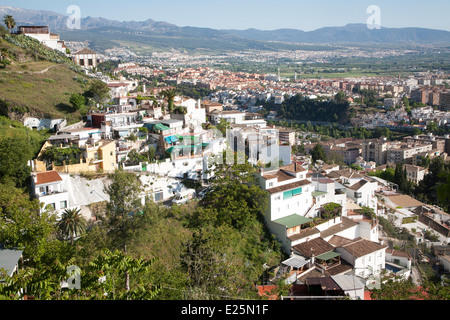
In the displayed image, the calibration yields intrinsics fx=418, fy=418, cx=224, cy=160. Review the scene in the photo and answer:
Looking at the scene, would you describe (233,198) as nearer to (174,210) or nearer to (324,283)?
(174,210)

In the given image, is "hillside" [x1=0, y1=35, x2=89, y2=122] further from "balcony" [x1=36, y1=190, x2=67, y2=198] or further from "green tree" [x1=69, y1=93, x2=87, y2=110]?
"balcony" [x1=36, y1=190, x2=67, y2=198]

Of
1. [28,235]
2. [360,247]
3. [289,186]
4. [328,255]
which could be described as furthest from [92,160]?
[360,247]

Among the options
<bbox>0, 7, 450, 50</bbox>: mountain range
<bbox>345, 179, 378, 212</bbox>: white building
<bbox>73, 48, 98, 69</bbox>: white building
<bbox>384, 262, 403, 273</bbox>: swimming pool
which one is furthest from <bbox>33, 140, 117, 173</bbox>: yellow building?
<bbox>0, 7, 450, 50</bbox>: mountain range

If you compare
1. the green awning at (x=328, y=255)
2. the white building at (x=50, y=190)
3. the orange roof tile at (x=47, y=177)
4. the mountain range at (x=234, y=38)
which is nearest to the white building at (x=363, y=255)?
the green awning at (x=328, y=255)

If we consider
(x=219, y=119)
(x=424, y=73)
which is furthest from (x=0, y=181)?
(x=424, y=73)

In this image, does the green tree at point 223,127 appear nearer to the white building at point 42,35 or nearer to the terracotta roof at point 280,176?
the terracotta roof at point 280,176

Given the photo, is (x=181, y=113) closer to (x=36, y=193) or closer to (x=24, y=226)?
(x=36, y=193)
